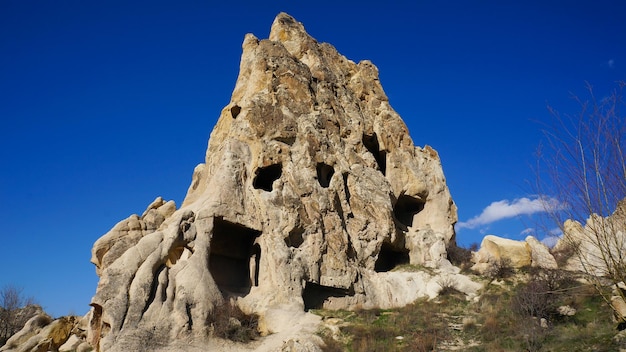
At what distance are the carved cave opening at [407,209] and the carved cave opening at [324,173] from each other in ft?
17.0

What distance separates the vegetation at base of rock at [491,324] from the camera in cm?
1182

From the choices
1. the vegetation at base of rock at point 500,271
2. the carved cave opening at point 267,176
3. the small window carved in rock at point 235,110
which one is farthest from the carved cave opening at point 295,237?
the vegetation at base of rock at point 500,271

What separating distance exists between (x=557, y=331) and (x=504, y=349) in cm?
194

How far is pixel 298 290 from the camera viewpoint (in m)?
15.1

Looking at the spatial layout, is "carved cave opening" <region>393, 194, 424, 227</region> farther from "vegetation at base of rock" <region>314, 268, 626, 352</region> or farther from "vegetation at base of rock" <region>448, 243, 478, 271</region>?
"vegetation at base of rock" <region>314, 268, 626, 352</region>

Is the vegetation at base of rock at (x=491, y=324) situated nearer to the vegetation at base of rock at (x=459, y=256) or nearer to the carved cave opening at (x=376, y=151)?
the vegetation at base of rock at (x=459, y=256)

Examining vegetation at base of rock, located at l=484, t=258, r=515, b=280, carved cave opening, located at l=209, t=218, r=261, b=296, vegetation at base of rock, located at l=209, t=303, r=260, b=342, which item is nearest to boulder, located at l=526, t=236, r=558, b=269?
vegetation at base of rock, located at l=484, t=258, r=515, b=280

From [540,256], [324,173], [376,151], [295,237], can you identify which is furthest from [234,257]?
[540,256]

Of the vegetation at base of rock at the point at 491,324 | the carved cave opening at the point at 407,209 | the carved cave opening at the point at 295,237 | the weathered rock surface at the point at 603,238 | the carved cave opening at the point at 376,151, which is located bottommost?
the vegetation at base of rock at the point at 491,324

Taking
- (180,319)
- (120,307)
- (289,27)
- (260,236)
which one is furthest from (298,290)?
(289,27)

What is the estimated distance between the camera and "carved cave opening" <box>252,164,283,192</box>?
17969 millimetres

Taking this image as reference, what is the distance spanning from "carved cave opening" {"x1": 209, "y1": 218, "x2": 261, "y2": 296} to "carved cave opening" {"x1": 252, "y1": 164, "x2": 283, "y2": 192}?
6.72ft

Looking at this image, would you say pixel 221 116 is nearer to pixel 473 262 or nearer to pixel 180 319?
pixel 180 319

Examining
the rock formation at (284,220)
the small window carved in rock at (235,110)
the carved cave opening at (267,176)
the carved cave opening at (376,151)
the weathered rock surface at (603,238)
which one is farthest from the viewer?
the carved cave opening at (376,151)
